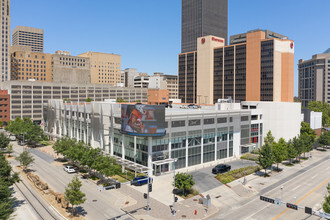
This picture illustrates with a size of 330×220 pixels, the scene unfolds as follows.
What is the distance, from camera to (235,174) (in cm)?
6109

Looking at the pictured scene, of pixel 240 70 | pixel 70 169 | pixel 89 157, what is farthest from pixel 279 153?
pixel 240 70

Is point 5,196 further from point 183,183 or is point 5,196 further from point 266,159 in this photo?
point 266,159

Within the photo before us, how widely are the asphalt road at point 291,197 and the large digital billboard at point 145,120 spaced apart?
2317 centimetres

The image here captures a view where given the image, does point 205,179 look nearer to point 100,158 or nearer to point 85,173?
point 100,158

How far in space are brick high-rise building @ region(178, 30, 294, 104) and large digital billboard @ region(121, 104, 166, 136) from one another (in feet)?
234

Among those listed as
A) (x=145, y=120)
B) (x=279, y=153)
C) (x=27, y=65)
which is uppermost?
(x=27, y=65)

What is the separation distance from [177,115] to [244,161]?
26970mm

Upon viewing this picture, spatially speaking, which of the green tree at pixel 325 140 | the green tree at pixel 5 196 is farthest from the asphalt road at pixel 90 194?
the green tree at pixel 325 140

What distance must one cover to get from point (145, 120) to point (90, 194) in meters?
19.0

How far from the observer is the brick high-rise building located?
11038 cm

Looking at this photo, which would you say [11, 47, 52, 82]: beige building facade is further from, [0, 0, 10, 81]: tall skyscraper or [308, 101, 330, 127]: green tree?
[308, 101, 330, 127]: green tree

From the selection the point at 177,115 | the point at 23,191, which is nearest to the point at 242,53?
the point at 177,115

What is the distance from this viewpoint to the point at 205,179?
5738 cm

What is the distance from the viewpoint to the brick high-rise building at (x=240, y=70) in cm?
11038
